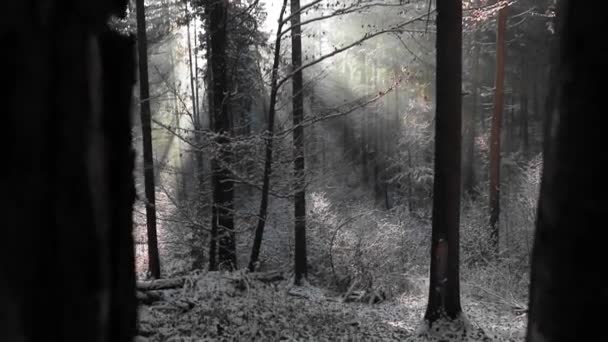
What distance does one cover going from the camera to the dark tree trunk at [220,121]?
9562mm

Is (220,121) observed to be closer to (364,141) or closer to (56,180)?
(56,180)

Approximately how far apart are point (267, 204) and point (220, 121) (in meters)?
2.20

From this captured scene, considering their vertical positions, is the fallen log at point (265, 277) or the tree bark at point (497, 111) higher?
the tree bark at point (497, 111)

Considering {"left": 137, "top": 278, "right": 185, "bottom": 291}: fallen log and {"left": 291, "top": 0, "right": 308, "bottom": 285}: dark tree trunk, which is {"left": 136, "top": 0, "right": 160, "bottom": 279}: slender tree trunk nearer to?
{"left": 137, "top": 278, "right": 185, "bottom": 291}: fallen log

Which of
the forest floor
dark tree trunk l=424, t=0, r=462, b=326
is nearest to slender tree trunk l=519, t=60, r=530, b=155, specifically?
the forest floor

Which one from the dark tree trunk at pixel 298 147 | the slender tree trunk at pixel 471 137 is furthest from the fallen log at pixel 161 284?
the slender tree trunk at pixel 471 137

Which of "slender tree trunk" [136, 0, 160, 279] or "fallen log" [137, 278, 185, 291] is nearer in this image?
"fallen log" [137, 278, 185, 291]

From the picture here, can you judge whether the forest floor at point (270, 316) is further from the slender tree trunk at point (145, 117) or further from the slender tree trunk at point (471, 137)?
the slender tree trunk at point (471, 137)

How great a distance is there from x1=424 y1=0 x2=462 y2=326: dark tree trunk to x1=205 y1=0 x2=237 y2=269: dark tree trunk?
14.2 ft

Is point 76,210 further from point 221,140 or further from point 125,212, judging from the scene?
point 221,140

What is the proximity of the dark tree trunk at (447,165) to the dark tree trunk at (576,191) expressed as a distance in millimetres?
7098

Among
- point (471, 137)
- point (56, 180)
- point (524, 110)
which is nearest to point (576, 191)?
point (56, 180)

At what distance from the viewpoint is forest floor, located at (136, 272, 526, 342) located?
5.94 m

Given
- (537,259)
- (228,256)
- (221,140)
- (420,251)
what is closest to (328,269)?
(420,251)
